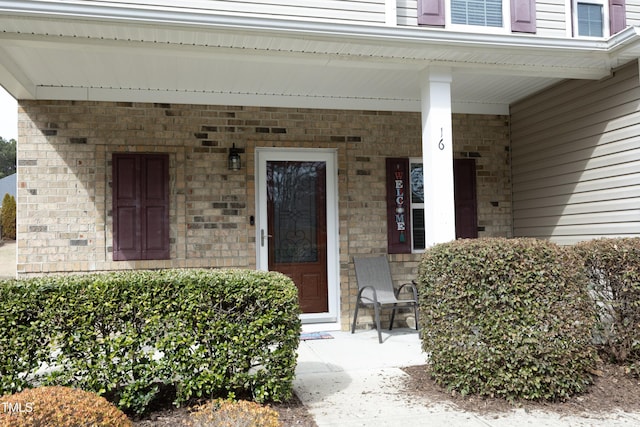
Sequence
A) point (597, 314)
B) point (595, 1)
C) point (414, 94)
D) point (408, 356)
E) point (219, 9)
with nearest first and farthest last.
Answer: point (597, 314)
point (219, 9)
point (408, 356)
point (595, 1)
point (414, 94)

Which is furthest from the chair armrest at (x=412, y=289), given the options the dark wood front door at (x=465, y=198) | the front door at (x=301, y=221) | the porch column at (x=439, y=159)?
the porch column at (x=439, y=159)

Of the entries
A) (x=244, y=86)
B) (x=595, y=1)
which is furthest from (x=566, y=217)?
(x=244, y=86)

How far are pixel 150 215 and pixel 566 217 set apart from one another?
450 centimetres

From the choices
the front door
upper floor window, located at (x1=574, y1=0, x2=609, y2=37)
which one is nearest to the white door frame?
the front door

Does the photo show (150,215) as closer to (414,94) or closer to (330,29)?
(330,29)

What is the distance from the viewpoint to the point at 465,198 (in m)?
6.50

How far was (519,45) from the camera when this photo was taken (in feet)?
14.8

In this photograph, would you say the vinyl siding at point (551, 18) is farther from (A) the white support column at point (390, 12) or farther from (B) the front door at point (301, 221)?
(B) the front door at point (301, 221)

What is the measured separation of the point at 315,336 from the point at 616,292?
3.00 metres

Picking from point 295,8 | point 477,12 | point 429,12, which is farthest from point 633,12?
point 295,8

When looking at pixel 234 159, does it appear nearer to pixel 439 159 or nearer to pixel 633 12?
pixel 439 159

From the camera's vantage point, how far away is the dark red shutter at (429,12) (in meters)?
5.07

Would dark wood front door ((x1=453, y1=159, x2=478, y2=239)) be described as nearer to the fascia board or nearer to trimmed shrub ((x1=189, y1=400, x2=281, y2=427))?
the fascia board

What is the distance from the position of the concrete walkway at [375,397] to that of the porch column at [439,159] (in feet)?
3.86
